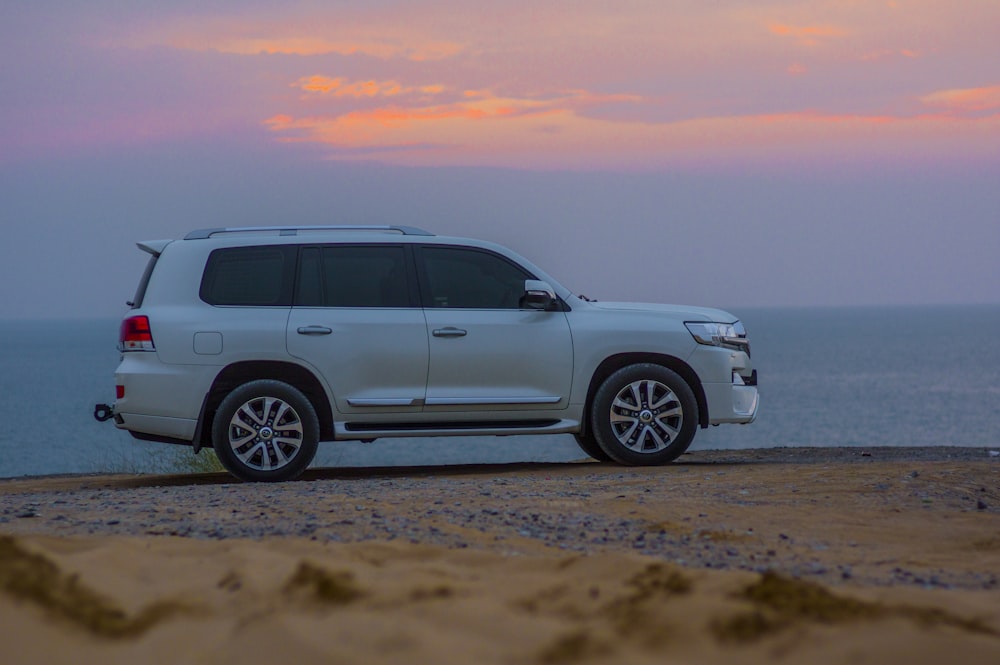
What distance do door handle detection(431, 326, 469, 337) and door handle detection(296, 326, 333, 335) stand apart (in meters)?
0.85

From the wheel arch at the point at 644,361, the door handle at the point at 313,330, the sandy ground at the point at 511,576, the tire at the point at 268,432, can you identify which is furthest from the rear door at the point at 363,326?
the sandy ground at the point at 511,576

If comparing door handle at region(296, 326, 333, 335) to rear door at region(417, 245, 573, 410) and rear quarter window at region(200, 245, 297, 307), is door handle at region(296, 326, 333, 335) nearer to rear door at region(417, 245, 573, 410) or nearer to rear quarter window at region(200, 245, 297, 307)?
rear quarter window at region(200, 245, 297, 307)

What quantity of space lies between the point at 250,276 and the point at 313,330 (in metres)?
0.69

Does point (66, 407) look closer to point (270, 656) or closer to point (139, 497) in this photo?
point (139, 497)

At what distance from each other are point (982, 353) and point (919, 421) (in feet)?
229

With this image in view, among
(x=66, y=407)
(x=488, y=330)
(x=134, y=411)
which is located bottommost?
(x=66, y=407)

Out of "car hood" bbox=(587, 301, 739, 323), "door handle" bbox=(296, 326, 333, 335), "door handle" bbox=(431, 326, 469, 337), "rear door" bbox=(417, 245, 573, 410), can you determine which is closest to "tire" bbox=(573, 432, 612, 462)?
"rear door" bbox=(417, 245, 573, 410)

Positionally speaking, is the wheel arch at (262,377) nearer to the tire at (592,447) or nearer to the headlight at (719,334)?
the tire at (592,447)

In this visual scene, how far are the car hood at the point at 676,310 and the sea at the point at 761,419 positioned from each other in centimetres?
663

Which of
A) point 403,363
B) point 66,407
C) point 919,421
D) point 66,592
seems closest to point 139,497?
point 403,363

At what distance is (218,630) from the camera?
14.0 ft

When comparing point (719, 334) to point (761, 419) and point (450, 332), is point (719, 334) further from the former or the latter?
point (761, 419)

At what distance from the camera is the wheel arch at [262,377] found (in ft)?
32.0

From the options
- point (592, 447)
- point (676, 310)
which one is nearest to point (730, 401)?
point (676, 310)
